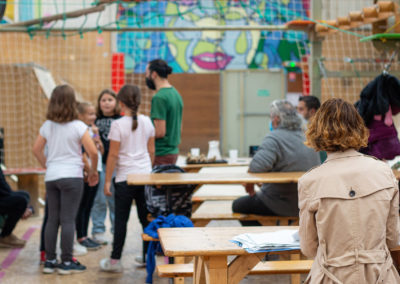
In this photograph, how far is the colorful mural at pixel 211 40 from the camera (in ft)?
44.8

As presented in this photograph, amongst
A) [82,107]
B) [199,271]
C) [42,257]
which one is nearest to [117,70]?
[82,107]

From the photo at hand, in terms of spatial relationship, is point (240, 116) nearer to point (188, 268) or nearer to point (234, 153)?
point (234, 153)

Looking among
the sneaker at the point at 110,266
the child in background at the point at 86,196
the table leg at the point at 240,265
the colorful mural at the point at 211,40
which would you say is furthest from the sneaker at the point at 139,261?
the colorful mural at the point at 211,40

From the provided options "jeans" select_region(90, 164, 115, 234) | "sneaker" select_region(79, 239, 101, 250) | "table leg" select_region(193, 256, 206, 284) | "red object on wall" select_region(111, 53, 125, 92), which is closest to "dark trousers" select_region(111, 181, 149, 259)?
"sneaker" select_region(79, 239, 101, 250)

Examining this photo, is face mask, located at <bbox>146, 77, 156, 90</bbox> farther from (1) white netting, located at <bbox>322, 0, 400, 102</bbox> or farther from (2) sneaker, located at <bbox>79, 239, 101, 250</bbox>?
(1) white netting, located at <bbox>322, 0, 400, 102</bbox>

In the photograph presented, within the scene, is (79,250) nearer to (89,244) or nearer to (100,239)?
(89,244)

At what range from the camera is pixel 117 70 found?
43.3 feet

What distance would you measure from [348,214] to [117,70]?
1119cm

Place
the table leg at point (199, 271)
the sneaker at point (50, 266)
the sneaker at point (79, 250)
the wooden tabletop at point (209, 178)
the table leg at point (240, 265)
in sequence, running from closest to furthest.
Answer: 1. the table leg at point (240, 265)
2. the table leg at point (199, 271)
3. the wooden tabletop at point (209, 178)
4. the sneaker at point (50, 266)
5. the sneaker at point (79, 250)

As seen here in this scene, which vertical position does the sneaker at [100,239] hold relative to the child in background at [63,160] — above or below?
below

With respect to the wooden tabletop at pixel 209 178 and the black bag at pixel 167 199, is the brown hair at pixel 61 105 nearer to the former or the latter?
the wooden tabletop at pixel 209 178

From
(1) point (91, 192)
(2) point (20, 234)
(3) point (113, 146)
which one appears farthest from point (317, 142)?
(2) point (20, 234)

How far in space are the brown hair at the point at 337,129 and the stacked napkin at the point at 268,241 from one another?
457 millimetres

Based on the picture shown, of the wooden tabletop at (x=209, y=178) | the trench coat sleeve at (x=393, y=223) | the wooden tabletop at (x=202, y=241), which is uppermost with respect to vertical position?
the trench coat sleeve at (x=393, y=223)
